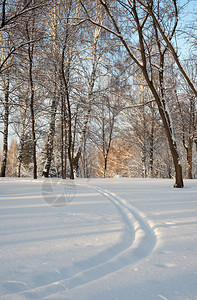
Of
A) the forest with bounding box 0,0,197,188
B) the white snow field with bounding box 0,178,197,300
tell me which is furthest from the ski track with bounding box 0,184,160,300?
the forest with bounding box 0,0,197,188

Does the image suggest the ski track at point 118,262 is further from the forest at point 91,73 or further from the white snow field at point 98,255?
the forest at point 91,73

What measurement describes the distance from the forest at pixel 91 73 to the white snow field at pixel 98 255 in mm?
4843

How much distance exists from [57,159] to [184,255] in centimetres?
2295

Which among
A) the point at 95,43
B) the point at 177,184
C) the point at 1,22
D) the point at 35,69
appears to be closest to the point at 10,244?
the point at 177,184

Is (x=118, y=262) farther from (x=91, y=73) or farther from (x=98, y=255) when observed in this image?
(x=91, y=73)

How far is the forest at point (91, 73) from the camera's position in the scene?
22.7 ft

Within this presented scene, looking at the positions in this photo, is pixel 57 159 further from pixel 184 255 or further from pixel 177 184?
pixel 184 255

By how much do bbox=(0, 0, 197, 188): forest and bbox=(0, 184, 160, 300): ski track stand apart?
191 inches

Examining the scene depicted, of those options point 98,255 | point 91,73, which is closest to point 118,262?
point 98,255

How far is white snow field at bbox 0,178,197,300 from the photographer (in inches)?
50.5

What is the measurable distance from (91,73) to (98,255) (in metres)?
12.3

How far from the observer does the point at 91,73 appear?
41.3 feet

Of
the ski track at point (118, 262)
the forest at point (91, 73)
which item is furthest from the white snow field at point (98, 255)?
the forest at point (91, 73)

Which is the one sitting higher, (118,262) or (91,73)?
(91,73)
